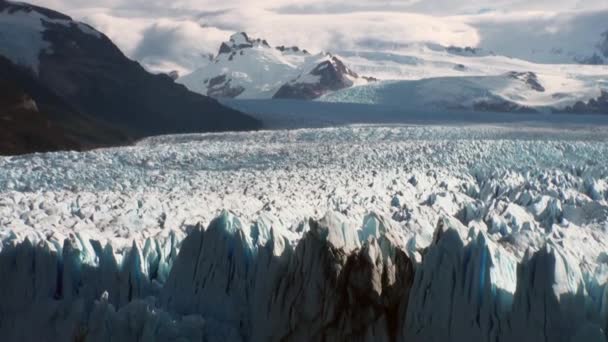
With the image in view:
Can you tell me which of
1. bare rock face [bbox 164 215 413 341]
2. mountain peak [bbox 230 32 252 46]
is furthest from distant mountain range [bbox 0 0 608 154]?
mountain peak [bbox 230 32 252 46]

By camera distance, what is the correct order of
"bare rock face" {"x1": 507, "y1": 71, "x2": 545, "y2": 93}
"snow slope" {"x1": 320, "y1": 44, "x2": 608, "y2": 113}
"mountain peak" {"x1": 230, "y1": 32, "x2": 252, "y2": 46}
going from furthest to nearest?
1. "mountain peak" {"x1": 230, "y1": 32, "x2": 252, "y2": 46}
2. "bare rock face" {"x1": 507, "y1": 71, "x2": 545, "y2": 93}
3. "snow slope" {"x1": 320, "y1": 44, "x2": 608, "y2": 113}

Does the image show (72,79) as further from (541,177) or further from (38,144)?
(541,177)

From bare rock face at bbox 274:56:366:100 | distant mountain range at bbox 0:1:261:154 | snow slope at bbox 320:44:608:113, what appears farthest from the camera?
bare rock face at bbox 274:56:366:100

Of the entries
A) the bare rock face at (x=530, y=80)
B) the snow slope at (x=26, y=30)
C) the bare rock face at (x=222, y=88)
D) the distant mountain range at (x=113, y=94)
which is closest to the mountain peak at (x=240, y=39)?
the bare rock face at (x=222, y=88)

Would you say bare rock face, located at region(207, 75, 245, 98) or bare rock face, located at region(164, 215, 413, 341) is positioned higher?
bare rock face, located at region(164, 215, 413, 341)

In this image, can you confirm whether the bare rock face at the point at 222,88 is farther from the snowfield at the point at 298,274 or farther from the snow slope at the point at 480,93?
the snowfield at the point at 298,274

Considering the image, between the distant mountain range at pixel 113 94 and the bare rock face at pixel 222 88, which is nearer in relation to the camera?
the distant mountain range at pixel 113 94

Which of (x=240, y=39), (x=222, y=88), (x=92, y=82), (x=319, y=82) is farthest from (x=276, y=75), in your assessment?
(x=240, y=39)

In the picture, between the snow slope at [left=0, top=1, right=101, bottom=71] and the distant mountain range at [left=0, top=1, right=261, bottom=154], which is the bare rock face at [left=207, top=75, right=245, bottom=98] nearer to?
the snow slope at [left=0, top=1, right=101, bottom=71]
